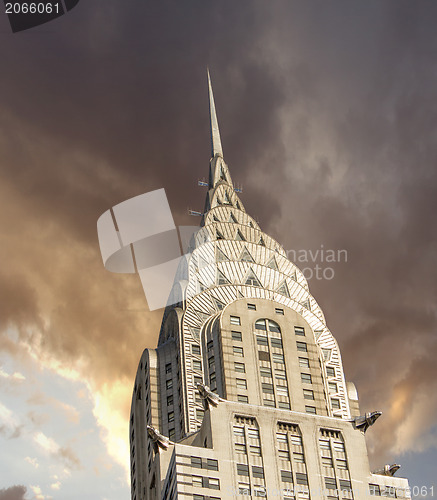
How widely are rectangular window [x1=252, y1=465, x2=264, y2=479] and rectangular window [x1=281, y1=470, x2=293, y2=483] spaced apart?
10.3 feet

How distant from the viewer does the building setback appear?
146m

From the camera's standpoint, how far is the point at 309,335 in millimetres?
174375

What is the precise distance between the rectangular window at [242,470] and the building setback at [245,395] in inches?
6.2

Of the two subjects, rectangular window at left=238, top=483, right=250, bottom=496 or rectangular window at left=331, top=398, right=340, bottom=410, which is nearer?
rectangular window at left=238, top=483, right=250, bottom=496

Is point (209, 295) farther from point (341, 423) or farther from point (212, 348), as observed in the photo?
point (341, 423)

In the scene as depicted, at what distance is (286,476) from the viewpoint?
146375mm

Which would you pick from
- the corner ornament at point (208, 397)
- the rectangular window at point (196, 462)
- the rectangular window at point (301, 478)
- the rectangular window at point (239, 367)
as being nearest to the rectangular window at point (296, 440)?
the rectangular window at point (301, 478)

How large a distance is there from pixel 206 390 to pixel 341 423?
72.1 feet

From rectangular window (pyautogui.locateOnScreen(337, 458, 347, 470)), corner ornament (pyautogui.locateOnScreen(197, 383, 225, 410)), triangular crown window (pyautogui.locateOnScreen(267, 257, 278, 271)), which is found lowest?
rectangular window (pyautogui.locateOnScreen(337, 458, 347, 470))

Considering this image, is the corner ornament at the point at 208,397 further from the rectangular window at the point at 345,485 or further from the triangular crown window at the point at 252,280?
the triangular crown window at the point at 252,280

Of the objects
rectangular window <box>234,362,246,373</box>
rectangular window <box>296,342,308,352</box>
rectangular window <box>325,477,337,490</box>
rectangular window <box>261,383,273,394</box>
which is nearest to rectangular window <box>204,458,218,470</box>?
rectangular window <box>325,477,337,490</box>

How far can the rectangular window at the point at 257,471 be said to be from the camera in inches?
5694

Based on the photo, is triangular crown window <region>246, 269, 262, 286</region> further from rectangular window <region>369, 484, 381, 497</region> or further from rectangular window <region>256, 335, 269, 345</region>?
rectangular window <region>369, 484, 381, 497</region>

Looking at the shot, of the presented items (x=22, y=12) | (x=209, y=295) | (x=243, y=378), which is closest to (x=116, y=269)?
(x=209, y=295)
